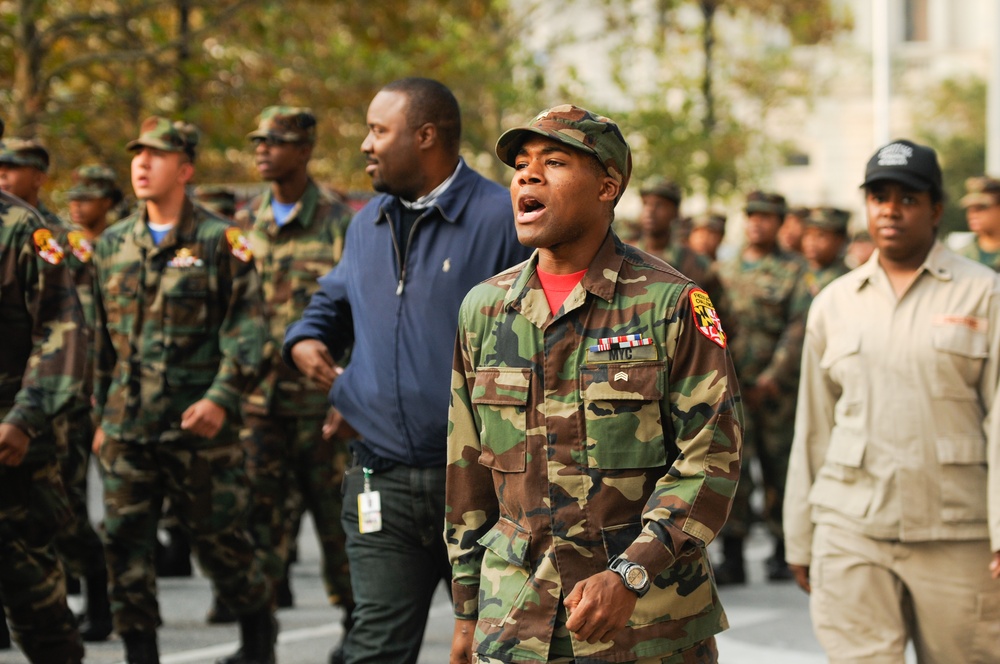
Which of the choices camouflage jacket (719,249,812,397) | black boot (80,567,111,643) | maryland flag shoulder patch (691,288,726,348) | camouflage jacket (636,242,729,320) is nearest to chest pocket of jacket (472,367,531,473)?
maryland flag shoulder patch (691,288,726,348)

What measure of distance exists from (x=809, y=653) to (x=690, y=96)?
60.8 feet

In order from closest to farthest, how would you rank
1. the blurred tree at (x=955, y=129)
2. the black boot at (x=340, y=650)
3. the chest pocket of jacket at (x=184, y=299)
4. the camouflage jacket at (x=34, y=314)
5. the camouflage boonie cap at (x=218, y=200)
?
the camouflage jacket at (x=34, y=314) → the chest pocket of jacket at (x=184, y=299) → the black boot at (x=340, y=650) → the camouflage boonie cap at (x=218, y=200) → the blurred tree at (x=955, y=129)

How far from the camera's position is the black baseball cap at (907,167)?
18.0 feet

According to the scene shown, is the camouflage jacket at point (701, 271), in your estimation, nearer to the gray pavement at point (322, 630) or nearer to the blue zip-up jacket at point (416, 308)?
the gray pavement at point (322, 630)

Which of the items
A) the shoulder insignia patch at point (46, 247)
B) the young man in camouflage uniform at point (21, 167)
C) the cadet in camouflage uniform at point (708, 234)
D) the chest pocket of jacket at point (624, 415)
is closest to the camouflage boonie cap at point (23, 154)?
the young man in camouflage uniform at point (21, 167)

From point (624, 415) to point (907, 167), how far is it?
2.19m

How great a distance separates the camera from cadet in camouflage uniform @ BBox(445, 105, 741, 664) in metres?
3.76

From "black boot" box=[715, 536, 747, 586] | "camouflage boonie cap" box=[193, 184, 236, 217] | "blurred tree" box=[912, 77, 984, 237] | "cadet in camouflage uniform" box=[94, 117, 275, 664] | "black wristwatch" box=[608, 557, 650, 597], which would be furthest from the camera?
"blurred tree" box=[912, 77, 984, 237]

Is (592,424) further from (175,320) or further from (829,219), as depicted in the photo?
(829,219)

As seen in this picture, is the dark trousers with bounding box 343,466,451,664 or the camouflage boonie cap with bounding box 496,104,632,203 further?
the dark trousers with bounding box 343,466,451,664

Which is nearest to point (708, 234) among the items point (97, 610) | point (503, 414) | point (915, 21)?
point (97, 610)

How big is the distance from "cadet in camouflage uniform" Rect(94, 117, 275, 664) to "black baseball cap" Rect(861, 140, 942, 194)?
2.94 m

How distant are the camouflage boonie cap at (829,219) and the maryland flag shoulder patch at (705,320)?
7608 millimetres

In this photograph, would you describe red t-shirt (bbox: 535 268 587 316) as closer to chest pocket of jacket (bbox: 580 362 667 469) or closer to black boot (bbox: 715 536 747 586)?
chest pocket of jacket (bbox: 580 362 667 469)
